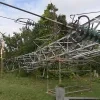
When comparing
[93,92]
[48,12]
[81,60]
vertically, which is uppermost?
[48,12]

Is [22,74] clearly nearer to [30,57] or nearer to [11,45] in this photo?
[30,57]

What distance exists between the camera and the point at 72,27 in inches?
256

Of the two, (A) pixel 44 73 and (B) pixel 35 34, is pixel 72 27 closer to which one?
(A) pixel 44 73

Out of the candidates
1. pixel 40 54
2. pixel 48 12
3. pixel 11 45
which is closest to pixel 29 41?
pixel 48 12

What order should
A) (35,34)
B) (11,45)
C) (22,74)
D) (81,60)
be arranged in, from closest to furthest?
(81,60)
(22,74)
(35,34)
(11,45)

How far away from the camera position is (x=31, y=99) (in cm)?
1239

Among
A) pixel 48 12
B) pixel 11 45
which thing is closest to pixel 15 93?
pixel 48 12

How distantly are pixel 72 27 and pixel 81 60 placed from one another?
8.58 metres

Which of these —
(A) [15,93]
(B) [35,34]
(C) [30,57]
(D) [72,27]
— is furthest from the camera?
(B) [35,34]

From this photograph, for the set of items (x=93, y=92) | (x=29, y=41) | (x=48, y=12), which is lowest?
(x=93, y=92)

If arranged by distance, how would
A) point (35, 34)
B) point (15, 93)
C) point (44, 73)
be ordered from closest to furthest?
point (15, 93), point (44, 73), point (35, 34)

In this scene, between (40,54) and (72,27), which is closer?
(72,27)

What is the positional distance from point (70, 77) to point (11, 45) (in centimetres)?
1266

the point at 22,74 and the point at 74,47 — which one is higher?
the point at 74,47
